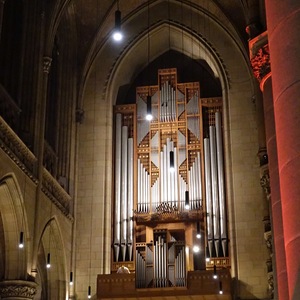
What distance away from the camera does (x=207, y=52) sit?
26.9 metres

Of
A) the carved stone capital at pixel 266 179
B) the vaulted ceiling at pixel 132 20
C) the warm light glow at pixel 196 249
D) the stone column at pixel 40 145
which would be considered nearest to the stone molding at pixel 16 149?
the stone column at pixel 40 145

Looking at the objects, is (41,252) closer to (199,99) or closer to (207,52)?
(199,99)

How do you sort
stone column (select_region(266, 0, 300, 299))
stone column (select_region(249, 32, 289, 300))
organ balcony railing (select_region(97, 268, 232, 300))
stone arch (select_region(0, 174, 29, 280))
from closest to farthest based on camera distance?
stone column (select_region(266, 0, 300, 299)), stone column (select_region(249, 32, 289, 300)), stone arch (select_region(0, 174, 29, 280)), organ balcony railing (select_region(97, 268, 232, 300))

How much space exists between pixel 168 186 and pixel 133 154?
199 cm

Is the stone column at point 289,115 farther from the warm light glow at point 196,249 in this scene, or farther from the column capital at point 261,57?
the warm light glow at point 196,249

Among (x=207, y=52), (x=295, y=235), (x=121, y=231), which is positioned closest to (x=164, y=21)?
(x=207, y=52)

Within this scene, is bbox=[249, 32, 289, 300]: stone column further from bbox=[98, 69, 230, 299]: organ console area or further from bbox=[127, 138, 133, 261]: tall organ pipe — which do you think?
bbox=[127, 138, 133, 261]: tall organ pipe

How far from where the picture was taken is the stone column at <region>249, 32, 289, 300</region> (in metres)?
9.34

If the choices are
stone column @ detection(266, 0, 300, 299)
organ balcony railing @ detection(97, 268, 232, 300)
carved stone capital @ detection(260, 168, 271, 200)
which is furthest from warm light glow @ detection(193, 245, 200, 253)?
stone column @ detection(266, 0, 300, 299)

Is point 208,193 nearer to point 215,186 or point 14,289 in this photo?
point 215,186

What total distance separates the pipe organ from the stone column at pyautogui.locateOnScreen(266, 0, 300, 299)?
1719cm

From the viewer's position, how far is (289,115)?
6.18 meters

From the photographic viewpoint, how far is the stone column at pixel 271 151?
9.34 meters

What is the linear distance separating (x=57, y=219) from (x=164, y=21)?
31.7 feet
